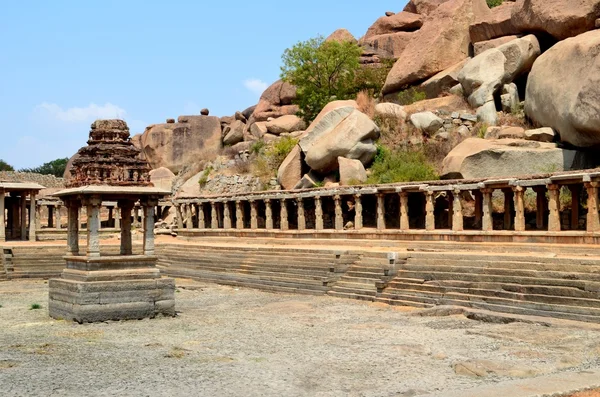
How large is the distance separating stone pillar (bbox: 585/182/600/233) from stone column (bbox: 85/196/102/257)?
12.7 meters

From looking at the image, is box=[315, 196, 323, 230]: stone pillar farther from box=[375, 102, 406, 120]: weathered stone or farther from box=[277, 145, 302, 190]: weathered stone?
box=[375, 102, 406, 120]: weathered stone

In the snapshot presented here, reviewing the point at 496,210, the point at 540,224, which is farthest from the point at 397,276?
the point at 496,210

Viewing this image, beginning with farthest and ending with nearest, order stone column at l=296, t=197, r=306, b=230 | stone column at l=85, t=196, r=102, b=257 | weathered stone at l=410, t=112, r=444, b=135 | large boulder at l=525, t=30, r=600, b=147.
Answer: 1. weathered stone at l=410, t=112, r=444, b=135
2. stone column at l=296, t=197, r=306, b=230
3. large boulder at l=525, t=30, r=600, b=147
4. stone column at l=85, t=196, r=102, b=257

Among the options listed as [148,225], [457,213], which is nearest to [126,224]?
[148,225]

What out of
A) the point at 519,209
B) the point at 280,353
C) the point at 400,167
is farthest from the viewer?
the point at 400,167

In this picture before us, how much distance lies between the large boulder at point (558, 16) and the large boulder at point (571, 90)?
3070 mm

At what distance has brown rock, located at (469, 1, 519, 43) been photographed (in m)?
35.6

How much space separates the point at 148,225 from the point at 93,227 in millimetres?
1264

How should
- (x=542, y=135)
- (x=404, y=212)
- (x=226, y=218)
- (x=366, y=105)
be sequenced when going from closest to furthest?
(x=404, y=212) → (x=542, y=135) → (x=226, y=218) → (x=366, y=105)

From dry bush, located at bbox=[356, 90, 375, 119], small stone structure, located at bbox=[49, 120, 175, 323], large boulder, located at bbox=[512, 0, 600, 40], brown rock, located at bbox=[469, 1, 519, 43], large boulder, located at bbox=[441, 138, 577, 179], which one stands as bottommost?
small stone structure, located at bbox=[49, 120, 175, 323]

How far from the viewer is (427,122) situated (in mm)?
32656

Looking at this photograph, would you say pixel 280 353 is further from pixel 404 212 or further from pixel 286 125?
pixel 286 125

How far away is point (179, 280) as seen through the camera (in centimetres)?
2688

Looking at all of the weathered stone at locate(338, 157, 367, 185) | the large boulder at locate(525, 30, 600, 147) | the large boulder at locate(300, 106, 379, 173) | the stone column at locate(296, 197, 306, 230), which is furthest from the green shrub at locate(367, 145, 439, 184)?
the large boulder at locate(525, 30, 600, 147)
